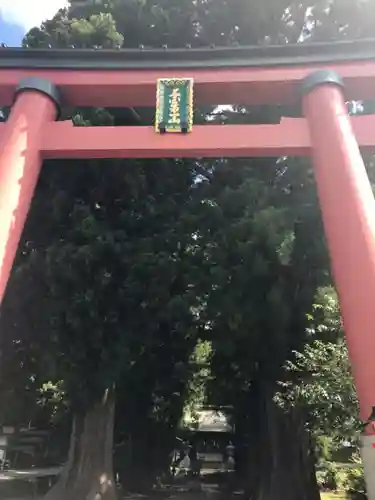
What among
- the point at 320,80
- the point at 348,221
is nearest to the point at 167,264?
the point at 348,221

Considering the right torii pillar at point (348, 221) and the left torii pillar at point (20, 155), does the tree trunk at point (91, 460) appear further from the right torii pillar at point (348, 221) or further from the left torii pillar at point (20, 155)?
the right torii pillar at point (348, 221)

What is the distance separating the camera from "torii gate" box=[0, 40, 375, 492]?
4883mm

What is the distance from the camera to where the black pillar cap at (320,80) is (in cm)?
623

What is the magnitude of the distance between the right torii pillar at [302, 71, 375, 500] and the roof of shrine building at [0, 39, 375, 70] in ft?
1.28

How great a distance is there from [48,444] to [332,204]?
11.6m

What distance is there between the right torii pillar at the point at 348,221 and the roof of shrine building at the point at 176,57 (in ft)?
1.28

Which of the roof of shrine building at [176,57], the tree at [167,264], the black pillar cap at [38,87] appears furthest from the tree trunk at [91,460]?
the roof of shrine building at [176,57]

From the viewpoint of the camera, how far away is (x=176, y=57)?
21.8 ft

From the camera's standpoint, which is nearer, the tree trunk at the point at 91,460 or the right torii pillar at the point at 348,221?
the right torii pillar at the point at 348,221

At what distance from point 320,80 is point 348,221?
2069mm

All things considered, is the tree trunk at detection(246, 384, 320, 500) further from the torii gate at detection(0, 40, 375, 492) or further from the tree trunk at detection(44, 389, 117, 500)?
the torii gate at detection(0, 40, 375, 492)

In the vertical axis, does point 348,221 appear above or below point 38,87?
below

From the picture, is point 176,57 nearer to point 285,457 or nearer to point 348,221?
point 348,221

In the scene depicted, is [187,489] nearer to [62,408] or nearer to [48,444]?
[48,444]
